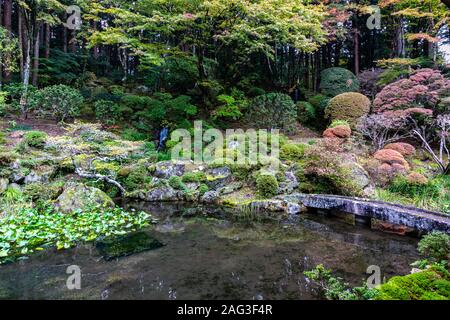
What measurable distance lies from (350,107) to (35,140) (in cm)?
1364

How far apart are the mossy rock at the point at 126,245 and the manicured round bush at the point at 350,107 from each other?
1107 cm

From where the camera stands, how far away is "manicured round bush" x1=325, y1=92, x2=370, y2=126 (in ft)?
43.0

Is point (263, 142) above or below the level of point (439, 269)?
above

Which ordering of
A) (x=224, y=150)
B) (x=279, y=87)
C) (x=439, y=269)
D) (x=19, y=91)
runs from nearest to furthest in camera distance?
1. (x=439, y=269)
2. (x=224, y=150)
3. (x=19, y=91)
4. (x=279, y=87)

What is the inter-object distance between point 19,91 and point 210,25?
1034 cm

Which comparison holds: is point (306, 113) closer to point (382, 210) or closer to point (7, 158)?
point (382, 210)

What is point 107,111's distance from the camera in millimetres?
14609

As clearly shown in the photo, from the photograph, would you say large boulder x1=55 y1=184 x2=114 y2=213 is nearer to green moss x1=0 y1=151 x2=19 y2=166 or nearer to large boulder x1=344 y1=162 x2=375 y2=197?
green moss x1=0 y1=151 x2=19 y2=166

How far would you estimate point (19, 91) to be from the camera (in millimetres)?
14039

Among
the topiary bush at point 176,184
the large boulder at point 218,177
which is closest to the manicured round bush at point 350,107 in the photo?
the large boulder at point 218,177

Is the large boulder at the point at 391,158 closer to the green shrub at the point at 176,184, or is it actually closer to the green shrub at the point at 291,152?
the green shrub at the point at 291,152

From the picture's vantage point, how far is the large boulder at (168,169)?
31.9ft
